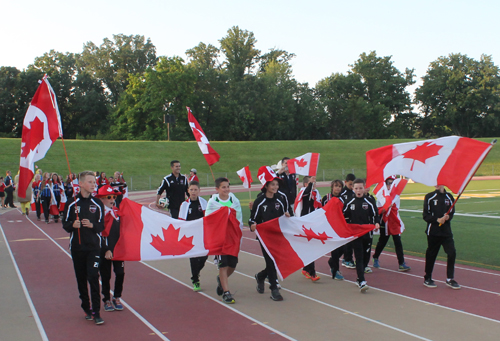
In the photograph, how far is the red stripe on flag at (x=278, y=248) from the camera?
773 centimetres

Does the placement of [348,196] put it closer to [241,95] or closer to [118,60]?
[241,95]

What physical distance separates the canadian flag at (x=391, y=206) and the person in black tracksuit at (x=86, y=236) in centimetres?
573

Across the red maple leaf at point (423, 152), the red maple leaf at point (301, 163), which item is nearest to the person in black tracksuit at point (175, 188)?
the red maple leaf at point (301, 163)

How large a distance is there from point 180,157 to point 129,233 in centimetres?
4845

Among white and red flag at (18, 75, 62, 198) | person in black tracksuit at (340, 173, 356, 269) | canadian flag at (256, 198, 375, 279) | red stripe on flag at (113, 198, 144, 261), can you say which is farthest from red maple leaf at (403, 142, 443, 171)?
white and red flag at (18, 75, 62, 198)

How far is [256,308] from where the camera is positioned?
692cm

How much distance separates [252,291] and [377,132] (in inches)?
3053

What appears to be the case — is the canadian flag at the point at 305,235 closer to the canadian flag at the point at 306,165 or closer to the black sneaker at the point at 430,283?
the black sneaker at the point at 430,283

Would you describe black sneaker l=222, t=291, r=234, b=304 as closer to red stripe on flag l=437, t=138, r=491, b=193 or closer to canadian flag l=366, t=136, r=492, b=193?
canadian flag l=366, t=136, r=492, b=193

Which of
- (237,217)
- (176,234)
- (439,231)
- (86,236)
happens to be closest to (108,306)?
(86,236)

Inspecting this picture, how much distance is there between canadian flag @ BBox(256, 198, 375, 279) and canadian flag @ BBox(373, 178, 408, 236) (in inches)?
69.8

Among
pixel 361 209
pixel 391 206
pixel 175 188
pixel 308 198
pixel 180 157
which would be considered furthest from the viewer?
pixel 180 157

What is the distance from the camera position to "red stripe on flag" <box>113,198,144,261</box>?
701 centimetres

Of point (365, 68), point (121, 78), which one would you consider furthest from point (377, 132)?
point (121, 78)
